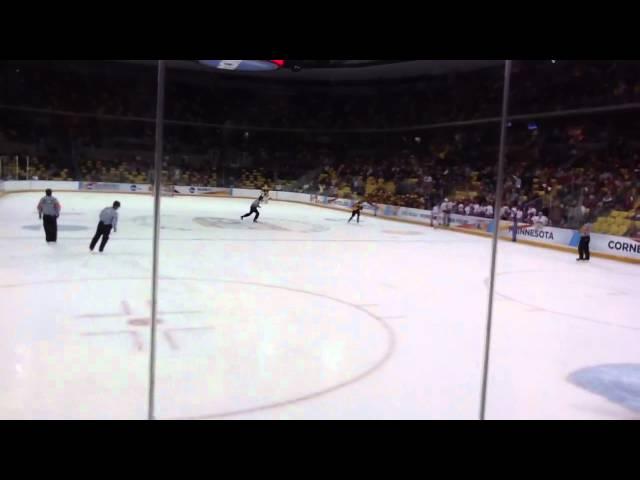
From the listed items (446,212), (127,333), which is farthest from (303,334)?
(446,212)

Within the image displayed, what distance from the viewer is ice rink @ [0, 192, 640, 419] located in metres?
3.43

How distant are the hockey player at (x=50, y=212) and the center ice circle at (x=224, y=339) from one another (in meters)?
2.80

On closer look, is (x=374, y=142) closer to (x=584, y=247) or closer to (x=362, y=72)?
(x=362, y=72)

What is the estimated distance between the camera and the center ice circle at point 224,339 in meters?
3.52

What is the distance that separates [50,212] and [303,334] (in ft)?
19.4

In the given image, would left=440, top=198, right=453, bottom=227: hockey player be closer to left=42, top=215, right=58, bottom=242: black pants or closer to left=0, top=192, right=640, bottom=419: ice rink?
left=0, top=192, right=640, bottom=419: ice rink

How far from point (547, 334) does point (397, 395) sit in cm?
252

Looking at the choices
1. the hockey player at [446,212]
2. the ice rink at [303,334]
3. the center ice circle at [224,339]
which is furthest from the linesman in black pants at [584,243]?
the center ice circle at [224,339]

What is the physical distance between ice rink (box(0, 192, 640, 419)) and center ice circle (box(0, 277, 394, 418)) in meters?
0.02

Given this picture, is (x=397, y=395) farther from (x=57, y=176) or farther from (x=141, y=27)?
(x=57, y=176)

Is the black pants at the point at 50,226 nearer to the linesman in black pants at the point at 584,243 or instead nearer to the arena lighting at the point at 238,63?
the arena lighting at the point at 238,63

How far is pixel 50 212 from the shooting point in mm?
9031
